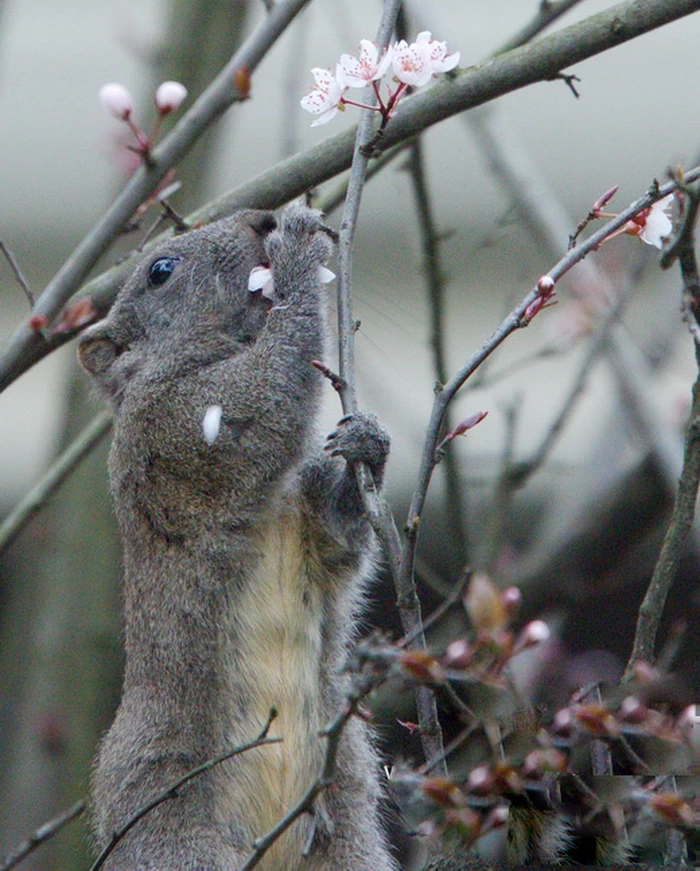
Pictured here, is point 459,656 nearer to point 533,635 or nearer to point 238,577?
point 533,635

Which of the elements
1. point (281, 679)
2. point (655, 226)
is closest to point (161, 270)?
point (281, 679)

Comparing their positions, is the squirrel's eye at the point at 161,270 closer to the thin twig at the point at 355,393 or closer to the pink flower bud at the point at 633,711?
the thin twig at the point at 355,393

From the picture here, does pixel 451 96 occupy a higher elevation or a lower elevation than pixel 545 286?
higher

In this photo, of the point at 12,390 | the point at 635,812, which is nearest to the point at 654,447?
the point at 635,812

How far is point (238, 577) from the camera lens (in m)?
4.14

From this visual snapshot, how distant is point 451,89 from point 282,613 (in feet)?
5.55

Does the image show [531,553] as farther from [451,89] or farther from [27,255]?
[27,255]

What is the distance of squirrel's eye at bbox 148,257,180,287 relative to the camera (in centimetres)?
468

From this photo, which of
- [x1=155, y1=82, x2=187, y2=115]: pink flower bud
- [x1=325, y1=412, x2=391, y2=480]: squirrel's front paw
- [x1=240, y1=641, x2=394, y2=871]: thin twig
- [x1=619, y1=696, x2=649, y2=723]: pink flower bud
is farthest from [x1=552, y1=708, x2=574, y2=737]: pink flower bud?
[x1=155, y1=82, x2=187, y2=115]: pink flower bud

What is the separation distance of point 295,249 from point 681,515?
1.74m

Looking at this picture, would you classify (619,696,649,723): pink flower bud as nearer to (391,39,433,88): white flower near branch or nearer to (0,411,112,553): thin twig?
(391,39,433,88): white flower near branch

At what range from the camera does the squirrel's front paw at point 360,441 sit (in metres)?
3.55

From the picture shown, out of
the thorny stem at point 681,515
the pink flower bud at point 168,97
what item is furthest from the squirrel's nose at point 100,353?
the thorny stem at point 681,515

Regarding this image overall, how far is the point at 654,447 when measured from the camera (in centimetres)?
482
